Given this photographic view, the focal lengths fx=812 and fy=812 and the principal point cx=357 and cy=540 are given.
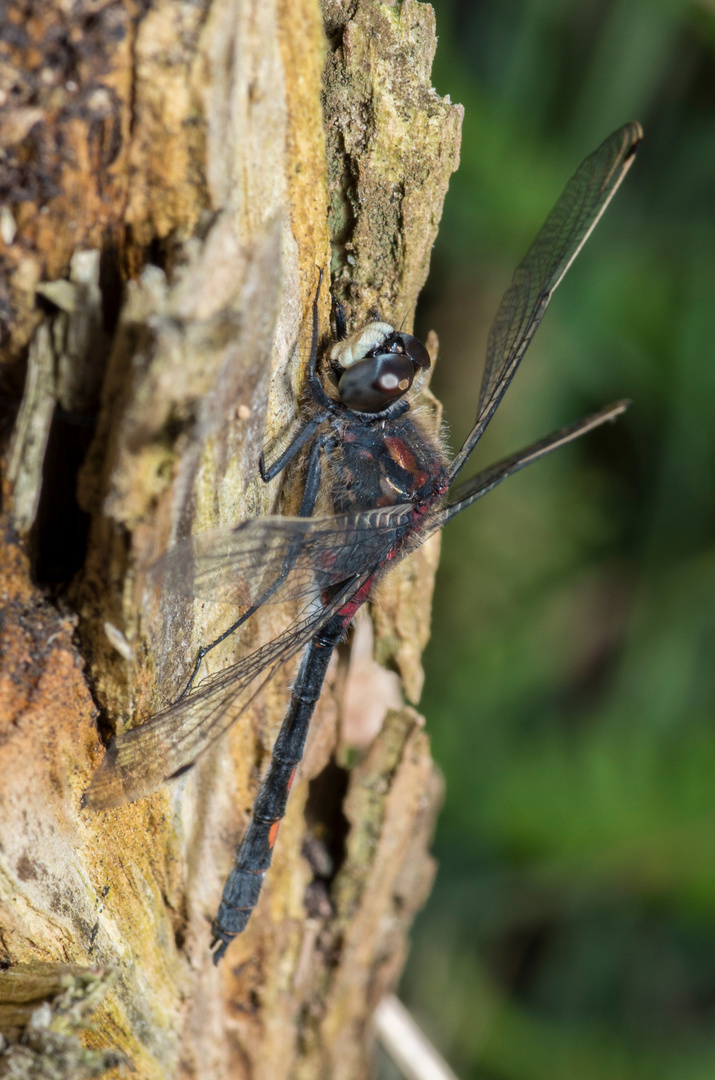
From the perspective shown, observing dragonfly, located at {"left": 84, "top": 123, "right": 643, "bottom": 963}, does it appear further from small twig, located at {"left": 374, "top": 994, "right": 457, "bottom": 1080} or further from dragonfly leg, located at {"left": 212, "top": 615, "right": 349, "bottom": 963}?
small twig, located at {"left": 374, "top": 994, "right": 457, "bottom": 1080}

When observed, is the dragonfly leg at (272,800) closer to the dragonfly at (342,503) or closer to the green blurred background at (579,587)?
the dragonfly at (342,503)

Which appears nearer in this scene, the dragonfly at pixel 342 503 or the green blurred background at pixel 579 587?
the dragonfly at pixel 342 503

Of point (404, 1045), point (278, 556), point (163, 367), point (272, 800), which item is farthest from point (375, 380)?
point (404, 1045)

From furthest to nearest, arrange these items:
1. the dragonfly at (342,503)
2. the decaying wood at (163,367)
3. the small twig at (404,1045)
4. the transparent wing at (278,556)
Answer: the small twig at (404,1045)
the dragonfly at (342,503)
the transparent wing at (278,556)
the decaying wood at (163,367)

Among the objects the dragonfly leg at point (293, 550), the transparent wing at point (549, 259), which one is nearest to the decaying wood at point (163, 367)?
the dragonfly leg at point (293, 550)

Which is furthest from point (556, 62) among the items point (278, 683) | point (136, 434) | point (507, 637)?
point (136, 434)

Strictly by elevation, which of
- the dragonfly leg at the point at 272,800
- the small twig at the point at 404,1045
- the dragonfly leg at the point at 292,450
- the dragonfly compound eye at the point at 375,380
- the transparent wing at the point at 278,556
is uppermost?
the dragonfly compound eye at the point at 375,380

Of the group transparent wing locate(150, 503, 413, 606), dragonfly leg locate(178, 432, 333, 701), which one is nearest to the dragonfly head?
dragonfly leg locate(178, 432, 333, 701)
